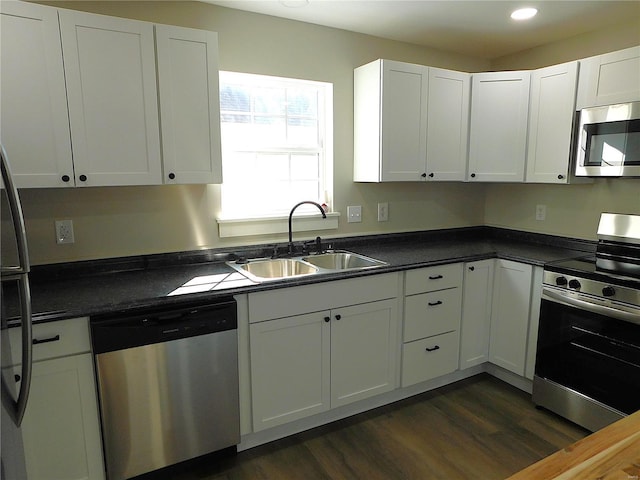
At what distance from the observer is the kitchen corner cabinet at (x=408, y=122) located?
2689 mm

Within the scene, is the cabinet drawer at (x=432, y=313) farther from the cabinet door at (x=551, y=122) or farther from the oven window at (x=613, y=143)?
the oven window at (x=613, y=143)

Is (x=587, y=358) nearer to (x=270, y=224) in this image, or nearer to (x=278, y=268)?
(x=278, y=268)

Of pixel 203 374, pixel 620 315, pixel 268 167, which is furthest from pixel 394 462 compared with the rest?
pixel 268 167

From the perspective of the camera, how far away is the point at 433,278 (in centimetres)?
258

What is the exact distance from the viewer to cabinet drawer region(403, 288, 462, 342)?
2535 mm

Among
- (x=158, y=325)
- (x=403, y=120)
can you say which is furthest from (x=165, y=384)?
(x=403, y=120)

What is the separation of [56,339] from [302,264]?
1.36 m

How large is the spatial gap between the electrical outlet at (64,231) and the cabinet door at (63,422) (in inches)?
29.5

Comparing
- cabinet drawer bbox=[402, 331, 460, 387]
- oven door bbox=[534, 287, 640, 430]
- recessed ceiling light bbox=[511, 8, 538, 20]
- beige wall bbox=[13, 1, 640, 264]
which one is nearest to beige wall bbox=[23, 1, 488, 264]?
beige wall bbox=[13, 1, 640, 264]

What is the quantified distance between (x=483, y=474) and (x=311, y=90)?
250cm

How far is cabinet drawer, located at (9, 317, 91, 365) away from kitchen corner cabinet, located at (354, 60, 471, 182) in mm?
1918

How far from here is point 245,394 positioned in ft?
6.81

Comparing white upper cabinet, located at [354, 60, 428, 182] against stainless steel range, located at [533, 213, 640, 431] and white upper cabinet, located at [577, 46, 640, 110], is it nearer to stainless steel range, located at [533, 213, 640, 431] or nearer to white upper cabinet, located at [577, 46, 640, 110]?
white upper cabinet, located at [577, 46, 640, 110]

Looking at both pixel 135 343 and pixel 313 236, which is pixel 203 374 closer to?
pixel 135 343
